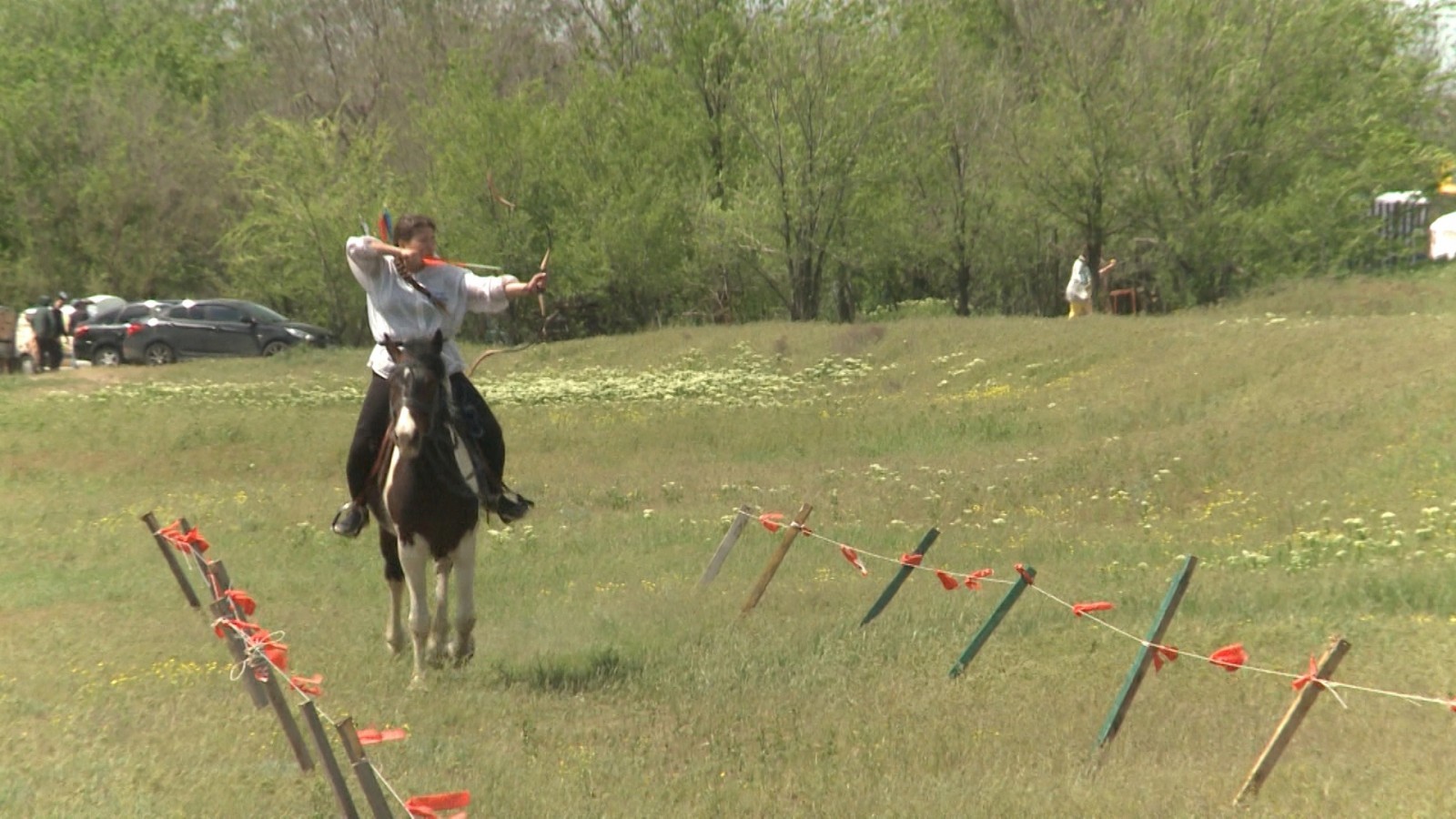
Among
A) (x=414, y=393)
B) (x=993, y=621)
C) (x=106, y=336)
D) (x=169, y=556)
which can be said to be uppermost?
(x=414, y=393)

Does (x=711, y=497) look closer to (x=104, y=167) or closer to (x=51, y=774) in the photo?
(x=51, y=774)

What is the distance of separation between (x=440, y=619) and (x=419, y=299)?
227cm

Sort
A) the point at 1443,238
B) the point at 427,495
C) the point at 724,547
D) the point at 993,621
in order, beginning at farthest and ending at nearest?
the point at 1443,238 < the point at 724,547 < the point at 427,495 < the point at 993,621

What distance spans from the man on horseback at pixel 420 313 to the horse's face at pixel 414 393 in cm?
Result: 33

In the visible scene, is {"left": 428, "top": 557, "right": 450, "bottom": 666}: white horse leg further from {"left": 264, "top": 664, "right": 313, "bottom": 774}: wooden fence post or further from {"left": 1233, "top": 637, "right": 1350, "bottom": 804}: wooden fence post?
{"left": 1233, "top": 637, "right": 1350, "bottom": 804}: wooden fence post

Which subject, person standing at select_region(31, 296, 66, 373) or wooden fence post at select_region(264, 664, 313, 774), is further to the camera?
person standing at select_region(31, 296, 66, 373)

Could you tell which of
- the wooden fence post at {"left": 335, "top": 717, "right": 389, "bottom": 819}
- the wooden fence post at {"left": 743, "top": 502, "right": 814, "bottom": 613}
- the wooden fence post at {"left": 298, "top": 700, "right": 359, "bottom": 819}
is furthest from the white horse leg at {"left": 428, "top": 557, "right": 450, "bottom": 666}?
the wooden fence post at {"left": 335, "top": 717, "right": 389, "bottom": 819}

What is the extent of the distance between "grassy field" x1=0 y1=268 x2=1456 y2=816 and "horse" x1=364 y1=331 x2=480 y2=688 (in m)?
0.38

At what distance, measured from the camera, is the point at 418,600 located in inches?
435

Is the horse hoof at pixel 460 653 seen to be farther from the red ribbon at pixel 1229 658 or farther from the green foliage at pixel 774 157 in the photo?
the green foliage at pixel 774 157

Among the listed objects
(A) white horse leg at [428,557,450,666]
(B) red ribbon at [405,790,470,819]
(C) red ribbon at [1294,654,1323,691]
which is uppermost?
(B) red ribbon at [405,790,470,819]

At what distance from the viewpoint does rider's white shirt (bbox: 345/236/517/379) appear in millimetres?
10859

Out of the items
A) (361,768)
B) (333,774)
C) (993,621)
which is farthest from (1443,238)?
(361,768)

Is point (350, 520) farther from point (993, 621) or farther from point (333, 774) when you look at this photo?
point (333, 774)
